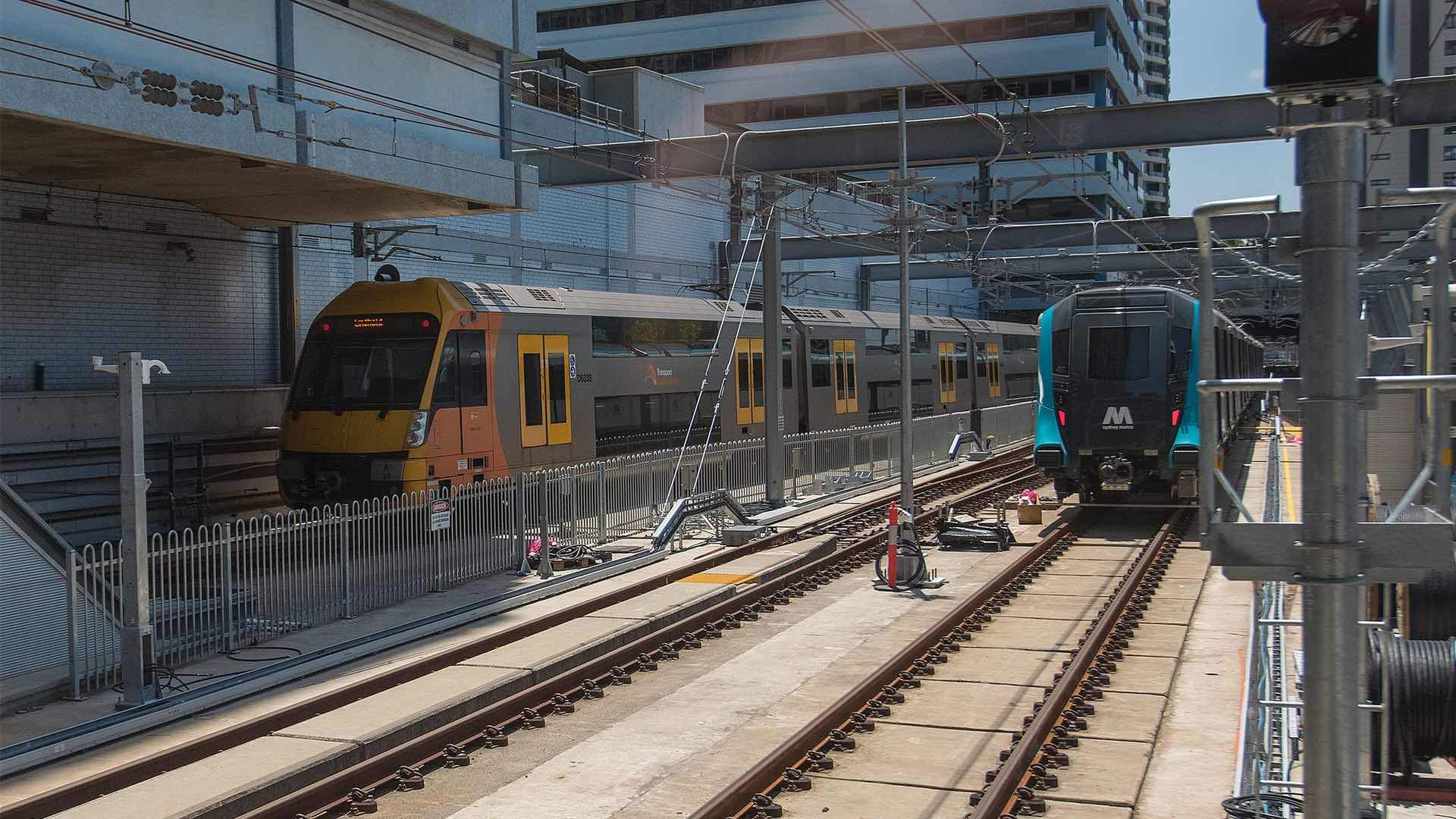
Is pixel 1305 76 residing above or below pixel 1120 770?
above

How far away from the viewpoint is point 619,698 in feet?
36.2

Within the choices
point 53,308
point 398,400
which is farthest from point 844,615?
point 53,308

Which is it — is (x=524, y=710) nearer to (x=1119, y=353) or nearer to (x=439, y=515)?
(x=439, y=515)

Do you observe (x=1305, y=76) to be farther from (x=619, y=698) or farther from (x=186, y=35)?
(x=186, y=35)

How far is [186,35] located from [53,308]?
4.86 metres

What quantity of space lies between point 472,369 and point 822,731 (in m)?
10.8

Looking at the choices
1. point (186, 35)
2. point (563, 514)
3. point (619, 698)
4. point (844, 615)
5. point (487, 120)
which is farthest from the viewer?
point (487, 120)

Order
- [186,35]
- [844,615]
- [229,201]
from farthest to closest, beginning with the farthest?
1. [229,201]
2. [186,35]
3. [844,615]

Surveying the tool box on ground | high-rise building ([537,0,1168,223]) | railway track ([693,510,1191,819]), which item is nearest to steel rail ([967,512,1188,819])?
railway track ([693,510,1191,819])

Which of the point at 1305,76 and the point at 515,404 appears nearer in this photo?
the point at 1305,76

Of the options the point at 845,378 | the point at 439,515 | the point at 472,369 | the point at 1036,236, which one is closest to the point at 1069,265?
the point at 1036,236

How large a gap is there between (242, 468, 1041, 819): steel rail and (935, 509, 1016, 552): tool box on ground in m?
3.08

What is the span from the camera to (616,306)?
23031 millimetres

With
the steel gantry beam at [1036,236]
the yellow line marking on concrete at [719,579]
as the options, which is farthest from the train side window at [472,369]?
the steel gantry beam at [1036,236]
